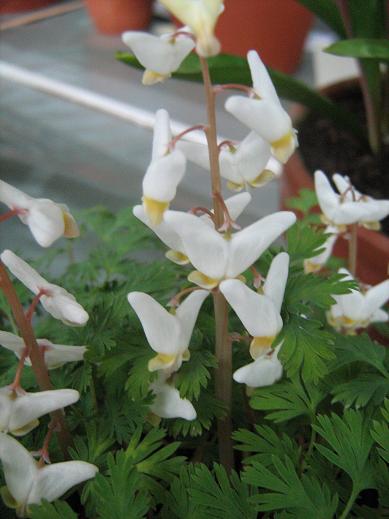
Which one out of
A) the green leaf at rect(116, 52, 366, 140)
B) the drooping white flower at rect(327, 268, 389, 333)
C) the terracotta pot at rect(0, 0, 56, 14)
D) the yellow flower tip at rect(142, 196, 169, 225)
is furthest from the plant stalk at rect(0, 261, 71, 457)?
the terracotta pot at rect(0, 0, 56, 14)

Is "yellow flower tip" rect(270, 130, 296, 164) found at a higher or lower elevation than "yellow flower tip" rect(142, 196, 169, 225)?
higher

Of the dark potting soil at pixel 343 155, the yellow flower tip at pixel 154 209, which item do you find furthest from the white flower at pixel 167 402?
the dark potting soil at pixel 343 155

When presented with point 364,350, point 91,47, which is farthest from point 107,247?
point 91,47

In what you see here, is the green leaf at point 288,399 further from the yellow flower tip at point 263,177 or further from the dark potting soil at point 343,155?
the dark potting soil at point 343,155

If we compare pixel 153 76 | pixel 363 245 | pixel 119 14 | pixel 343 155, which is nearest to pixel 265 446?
pixel 153 76

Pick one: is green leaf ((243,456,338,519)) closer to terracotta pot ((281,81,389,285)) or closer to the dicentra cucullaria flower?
the dicentra cucullaria flower

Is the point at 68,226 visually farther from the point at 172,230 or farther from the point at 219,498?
the point at 219,498
